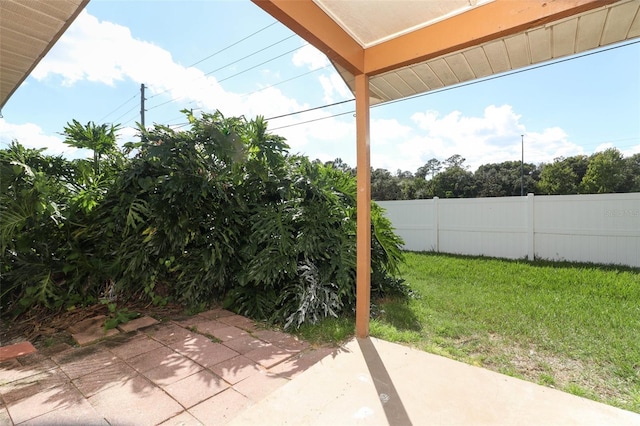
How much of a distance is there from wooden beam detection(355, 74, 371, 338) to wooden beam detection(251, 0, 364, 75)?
0.20 m

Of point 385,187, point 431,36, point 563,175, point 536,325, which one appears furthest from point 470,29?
point 563,175

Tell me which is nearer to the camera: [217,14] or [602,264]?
[217,14]

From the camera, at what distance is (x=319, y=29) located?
1.96m

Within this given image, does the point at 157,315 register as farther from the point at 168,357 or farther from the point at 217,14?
the point at 217,14

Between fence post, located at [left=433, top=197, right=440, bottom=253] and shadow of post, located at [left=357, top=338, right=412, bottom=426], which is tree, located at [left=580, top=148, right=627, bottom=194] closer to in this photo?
fence post, located at [left=433, top=197, right=440, bottom=253]

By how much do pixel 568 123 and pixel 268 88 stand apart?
1918 cm

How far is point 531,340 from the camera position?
2.58 metres

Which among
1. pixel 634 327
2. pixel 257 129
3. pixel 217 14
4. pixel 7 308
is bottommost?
pixel 634 327

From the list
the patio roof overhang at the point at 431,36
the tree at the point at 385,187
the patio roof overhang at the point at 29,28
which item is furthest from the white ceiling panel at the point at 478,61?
the tree at the point at 385,187

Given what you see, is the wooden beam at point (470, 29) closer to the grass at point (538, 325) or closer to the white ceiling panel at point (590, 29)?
the white ceiling panel at point (590, 29)

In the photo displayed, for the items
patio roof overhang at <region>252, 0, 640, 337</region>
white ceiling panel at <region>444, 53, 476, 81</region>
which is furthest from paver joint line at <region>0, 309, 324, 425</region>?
white ceiling panel at <region>444, 53, 476, 81</region>

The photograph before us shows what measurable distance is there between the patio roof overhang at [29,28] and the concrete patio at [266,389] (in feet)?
8.66

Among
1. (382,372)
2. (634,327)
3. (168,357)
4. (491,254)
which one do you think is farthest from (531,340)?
(491,254)

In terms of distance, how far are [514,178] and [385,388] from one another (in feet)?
127
